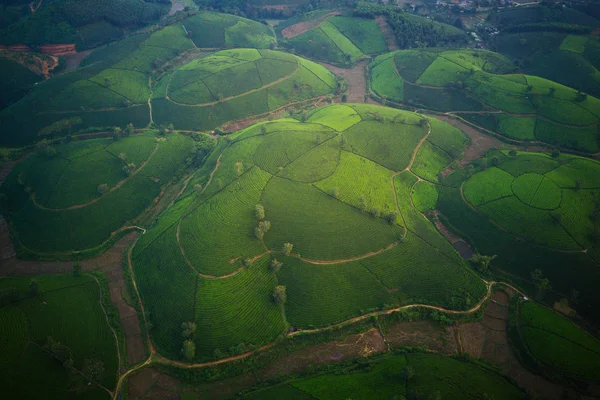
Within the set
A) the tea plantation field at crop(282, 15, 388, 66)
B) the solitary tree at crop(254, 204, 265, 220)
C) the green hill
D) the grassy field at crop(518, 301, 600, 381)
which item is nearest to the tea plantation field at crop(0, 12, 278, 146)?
the tea plantation field at crop(282, 15, 388, 66)

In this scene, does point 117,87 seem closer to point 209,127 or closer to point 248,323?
point 209,127

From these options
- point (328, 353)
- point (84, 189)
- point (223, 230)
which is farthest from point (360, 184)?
point (84, 189)

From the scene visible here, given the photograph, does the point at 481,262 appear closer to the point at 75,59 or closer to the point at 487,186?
the point at 487,186

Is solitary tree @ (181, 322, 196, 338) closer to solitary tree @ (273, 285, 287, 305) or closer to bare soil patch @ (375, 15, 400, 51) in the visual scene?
solitary tree @ (273, 285, 287, 305)

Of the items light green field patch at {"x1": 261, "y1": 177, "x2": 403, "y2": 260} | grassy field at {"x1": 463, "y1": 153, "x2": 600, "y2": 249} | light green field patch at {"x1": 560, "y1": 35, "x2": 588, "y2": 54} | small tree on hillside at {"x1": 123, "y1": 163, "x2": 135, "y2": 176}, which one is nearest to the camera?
light green field patch at {"x1": 261, "y1": 177, "x2": 403, "y2": 260}

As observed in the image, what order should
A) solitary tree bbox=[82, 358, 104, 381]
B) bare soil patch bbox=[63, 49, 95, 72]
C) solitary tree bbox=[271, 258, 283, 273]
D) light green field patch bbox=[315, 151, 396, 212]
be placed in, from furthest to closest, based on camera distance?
1. bare soil patch bbox=[63, 49, 95, 72]
2. light green field patch bbox=[315, 151, 396, 212]
3. solitary tree bbox=[271, 258, 283, 273]
4. solitary tree bbox=[82, 358, 104, 381]
